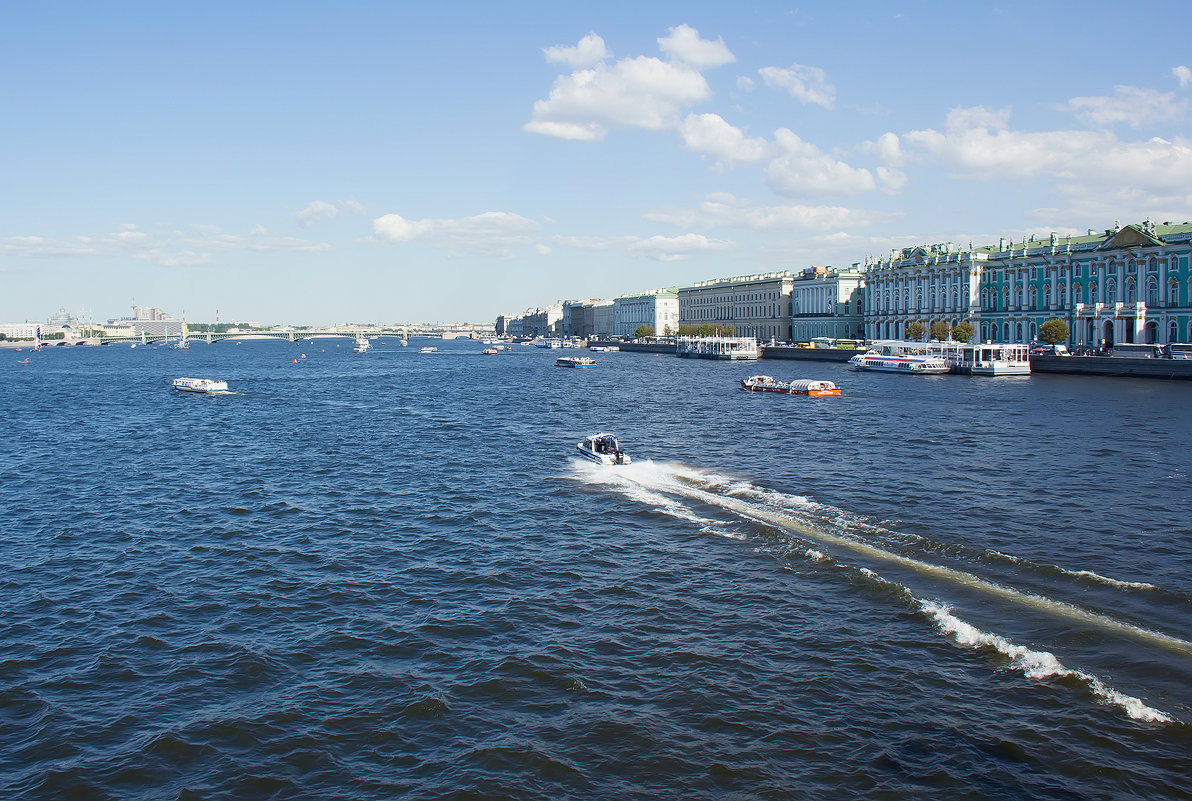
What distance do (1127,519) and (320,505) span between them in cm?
2209

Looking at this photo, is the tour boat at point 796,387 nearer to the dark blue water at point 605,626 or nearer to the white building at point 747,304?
the dark blue water at point 605,626

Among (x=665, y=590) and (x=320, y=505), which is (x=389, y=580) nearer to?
(x=665, y=590)

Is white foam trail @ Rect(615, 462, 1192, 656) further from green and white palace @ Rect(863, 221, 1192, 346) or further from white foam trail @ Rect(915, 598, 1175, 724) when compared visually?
green and white palace @ Rect(863, 221, 1192, 346)

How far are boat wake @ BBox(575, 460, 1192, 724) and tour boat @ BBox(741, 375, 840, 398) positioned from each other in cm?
3156

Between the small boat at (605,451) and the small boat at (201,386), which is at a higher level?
the small boat at (201,386)

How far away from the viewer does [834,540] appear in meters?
20.7

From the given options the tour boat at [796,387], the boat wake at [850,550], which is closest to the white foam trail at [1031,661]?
the boat wake at [850,550]

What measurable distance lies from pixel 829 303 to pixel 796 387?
2871 inches

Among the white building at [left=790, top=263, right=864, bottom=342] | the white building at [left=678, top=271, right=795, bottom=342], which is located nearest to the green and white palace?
the white building at [left=790, top=263, right=864, bottom=342]

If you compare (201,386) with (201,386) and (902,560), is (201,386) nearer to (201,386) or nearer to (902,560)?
(201,386)

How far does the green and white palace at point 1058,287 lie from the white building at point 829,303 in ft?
31.8

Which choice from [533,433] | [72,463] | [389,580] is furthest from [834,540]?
[72,463]

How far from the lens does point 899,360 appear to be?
8344cm

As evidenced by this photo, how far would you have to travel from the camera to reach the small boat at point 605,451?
3156cm
